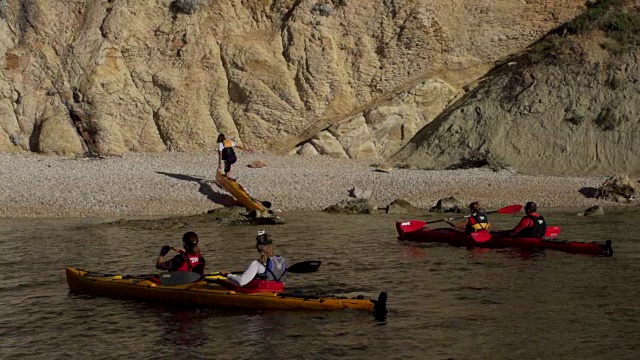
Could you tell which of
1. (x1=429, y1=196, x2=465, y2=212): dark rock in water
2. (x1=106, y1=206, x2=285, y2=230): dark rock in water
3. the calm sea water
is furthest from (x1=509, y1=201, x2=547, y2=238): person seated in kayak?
(x1=106, y1=206, x2=285, y2=230): dark rock in water

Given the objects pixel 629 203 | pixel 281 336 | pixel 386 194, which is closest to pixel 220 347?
pixel 281 336

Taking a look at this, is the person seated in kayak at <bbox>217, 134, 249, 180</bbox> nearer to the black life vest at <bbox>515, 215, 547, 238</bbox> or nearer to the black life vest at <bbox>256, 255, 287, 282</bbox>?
the black life vest at <bbox>515, 215, 547, 238</bbox>

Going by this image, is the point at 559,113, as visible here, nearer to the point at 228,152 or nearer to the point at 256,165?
the point at 256,165

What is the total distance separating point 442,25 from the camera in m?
30.8

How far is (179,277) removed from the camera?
11891 millimetres

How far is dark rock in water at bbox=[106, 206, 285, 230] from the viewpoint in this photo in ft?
64.0

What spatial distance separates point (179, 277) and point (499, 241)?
6.96 metres

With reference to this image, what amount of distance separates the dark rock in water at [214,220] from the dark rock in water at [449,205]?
4.12 m

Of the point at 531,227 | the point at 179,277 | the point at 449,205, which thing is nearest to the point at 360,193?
the point at 449,205

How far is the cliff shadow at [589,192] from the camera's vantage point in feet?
74.3

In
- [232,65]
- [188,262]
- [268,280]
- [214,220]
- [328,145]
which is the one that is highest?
[232,65]

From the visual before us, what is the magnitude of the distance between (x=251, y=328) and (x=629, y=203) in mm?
14639

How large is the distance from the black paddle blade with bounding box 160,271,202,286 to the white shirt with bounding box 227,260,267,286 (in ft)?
2.06

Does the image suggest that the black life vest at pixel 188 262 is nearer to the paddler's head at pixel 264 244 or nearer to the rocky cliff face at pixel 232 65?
the paddler's head at pixel 264 244
